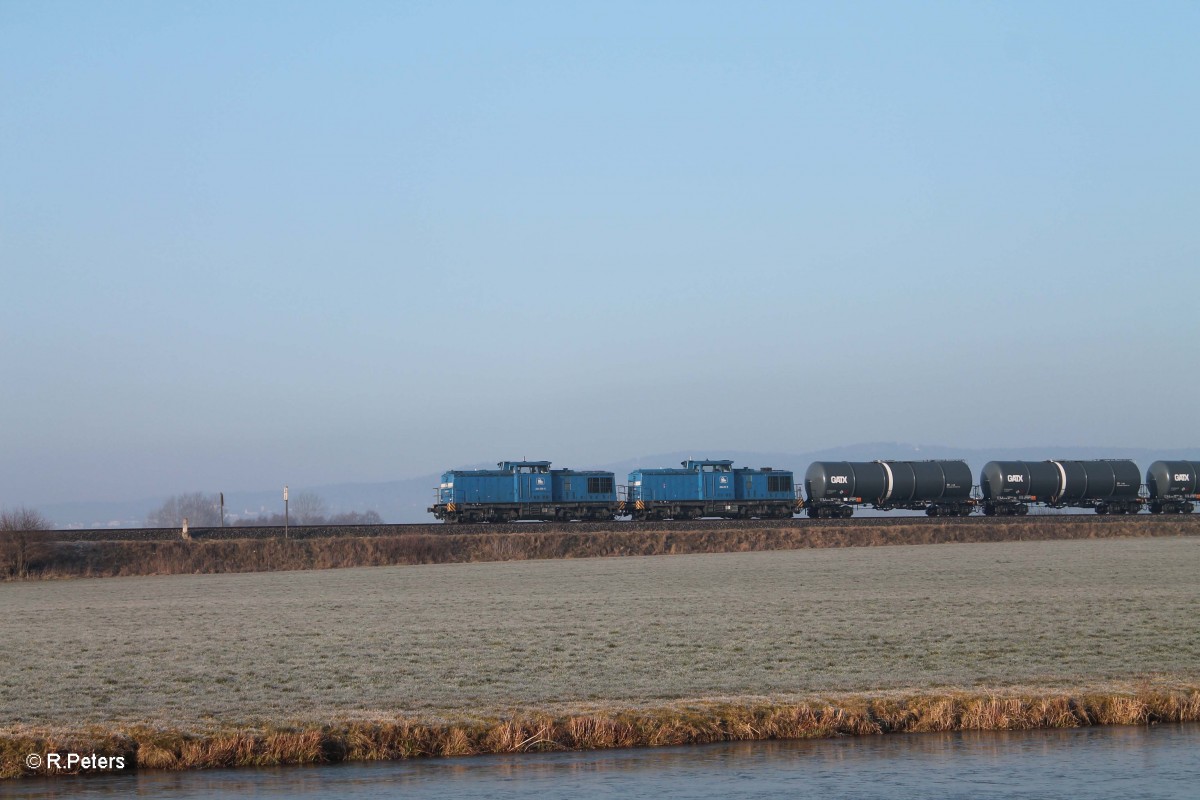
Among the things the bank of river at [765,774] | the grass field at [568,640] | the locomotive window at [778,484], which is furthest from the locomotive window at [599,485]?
the bank of river at [765,774]

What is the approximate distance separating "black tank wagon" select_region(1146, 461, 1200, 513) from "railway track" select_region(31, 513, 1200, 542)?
262 inches

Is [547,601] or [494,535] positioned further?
[494,535]

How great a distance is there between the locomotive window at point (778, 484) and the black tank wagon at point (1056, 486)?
11.5 m

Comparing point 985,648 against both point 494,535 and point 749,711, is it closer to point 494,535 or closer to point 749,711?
point 749,711

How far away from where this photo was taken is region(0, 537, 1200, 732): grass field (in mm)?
17828

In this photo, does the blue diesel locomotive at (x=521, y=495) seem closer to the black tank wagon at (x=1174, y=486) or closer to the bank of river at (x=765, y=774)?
the black tank wagon at (x=1174, y=486)

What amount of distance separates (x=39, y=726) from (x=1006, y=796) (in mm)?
11508

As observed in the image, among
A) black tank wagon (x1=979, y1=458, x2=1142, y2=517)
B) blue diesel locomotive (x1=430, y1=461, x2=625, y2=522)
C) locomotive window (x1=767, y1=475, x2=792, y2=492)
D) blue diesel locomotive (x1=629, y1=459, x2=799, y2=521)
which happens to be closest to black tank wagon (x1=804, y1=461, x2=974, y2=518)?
locomotive window (x1=767, y1=475, x2=792, y2=492)

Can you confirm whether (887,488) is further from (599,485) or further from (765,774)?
(765,774)

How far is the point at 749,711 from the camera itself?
16.3m

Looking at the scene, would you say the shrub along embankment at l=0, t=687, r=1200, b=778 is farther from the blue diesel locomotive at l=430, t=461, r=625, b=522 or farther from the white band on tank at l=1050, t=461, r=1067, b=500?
the white band on tank at l=1050, t=461, r=1067, b=500

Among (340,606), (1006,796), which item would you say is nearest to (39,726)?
(1006,796)

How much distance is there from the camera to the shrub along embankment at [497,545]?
51031 millimetres

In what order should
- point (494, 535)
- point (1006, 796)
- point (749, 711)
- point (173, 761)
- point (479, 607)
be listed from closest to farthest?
point (1006, 796) → point (173, 761) → point (749, 711) → point (479, 607) → point (494, 535)
